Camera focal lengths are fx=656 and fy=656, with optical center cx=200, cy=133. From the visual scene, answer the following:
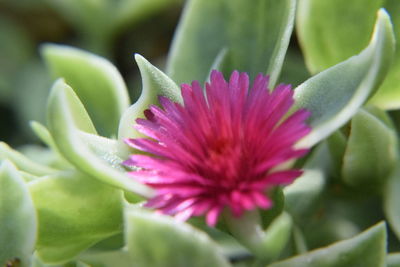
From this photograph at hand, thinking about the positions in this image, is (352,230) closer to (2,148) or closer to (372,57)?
(372,57)

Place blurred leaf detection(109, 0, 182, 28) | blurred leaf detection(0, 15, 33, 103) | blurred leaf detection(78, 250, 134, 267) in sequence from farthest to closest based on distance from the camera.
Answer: blurred leaf detection(0, 15, 33, 103) < blurred leaf detection(109, 0, 182, 28) < blurred leaf detection(78, 250, 134, 267)

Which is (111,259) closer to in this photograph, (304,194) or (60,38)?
(304,194)

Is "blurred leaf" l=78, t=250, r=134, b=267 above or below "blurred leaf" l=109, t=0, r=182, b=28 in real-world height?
below

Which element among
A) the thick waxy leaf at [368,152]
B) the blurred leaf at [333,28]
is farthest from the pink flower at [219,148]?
the blurred leaf at [333,28]

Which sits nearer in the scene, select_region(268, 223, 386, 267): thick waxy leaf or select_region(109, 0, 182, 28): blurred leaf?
select_region(268, 223, 386, 267): thick waxy leaf

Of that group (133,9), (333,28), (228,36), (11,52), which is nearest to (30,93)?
(11,52)

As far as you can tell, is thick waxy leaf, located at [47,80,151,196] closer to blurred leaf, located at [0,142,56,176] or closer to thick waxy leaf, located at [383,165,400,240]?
blurred leaf, located at [0,142,56,176]

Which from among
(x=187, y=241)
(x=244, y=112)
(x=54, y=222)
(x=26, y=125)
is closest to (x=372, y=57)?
(x=244, y=112)

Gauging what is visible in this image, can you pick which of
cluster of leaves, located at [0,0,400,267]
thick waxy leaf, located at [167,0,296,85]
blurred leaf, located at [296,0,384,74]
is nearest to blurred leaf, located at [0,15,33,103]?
cluster of leaves, located at [0,0,400,267]
